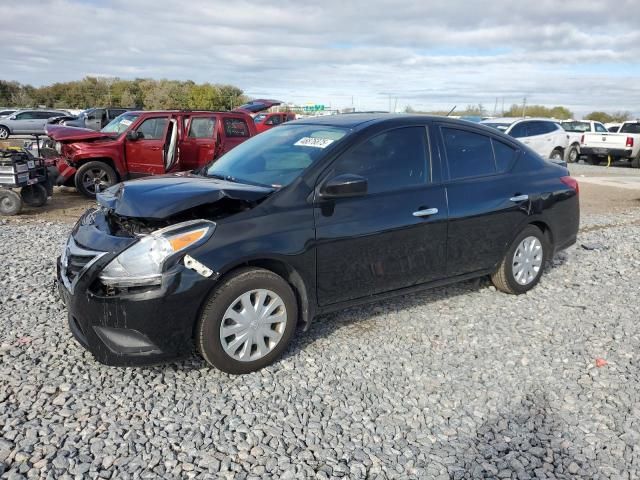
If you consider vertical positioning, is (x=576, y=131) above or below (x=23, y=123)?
below

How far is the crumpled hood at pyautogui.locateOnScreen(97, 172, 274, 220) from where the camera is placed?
346 cm

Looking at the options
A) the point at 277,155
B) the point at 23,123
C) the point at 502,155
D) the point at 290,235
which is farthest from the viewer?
the point at 23,123

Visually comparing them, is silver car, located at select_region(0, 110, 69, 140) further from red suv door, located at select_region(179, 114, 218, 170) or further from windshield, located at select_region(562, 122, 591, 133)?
windshield, located at select_region(562, 122, 591, 133)

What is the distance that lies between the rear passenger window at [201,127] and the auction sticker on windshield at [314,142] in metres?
6.96

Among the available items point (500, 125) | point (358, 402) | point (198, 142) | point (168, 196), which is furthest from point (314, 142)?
point (500, 125)

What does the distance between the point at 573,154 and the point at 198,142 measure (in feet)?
58.5

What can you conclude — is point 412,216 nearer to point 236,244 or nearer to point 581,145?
point 236,244

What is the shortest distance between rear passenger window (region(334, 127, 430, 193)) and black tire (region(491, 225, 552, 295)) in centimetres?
130

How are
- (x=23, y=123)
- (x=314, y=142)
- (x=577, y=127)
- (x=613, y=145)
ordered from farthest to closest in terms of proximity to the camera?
(x=23, y=123) → (x=577, y=127) → (x=613, y=145) → (x=314, y=142)

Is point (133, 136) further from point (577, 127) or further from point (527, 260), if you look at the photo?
point (577, 127)

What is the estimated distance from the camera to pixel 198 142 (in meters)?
10.8

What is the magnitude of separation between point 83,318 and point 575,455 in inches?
115

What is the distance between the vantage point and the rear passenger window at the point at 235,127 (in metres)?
11.2

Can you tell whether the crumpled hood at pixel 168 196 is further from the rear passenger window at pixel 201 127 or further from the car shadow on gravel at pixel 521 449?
the rear passenger window at pixel 201 127
